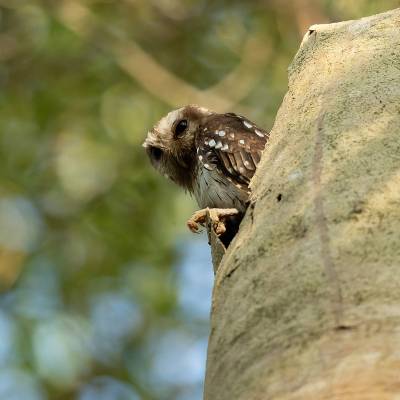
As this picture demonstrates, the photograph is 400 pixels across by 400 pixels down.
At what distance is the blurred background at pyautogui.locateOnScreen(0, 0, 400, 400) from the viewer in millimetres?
7527

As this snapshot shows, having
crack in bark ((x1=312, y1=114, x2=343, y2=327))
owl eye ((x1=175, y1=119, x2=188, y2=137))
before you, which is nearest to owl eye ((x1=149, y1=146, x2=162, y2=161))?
owl eye ((x1=175, y1=119, x2=188, y2=137))

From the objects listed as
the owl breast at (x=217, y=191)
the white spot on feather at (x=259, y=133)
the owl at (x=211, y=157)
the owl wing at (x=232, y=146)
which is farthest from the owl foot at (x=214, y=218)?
the white spot on feather at (x=259, y=133)

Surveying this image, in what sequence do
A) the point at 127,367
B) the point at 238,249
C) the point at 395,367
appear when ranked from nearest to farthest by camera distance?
the point at 395,367 → the point at 238,249 → the point at 127,367

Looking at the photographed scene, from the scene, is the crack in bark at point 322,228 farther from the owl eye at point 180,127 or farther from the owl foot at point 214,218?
the owl eye at point 180,127

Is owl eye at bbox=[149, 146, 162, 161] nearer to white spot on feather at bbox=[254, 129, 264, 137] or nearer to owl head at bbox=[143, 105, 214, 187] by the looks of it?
owl head at bbox=[143, 105, 214, 187]

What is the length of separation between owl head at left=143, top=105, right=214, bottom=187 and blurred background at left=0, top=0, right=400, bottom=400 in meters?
2.11

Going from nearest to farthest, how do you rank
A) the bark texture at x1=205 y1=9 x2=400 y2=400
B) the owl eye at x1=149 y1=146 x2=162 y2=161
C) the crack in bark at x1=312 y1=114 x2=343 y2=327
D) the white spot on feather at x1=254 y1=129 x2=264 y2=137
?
the bark texture at x1=205 y1=9 x2=400 y2=400 → the crack in bark at x1=312 y1=114 x2=343 y2=327 → the white spot on feather at x1=254 y1=129 x2=264 y2=137 → the owl eye at x1=149 y1=146 x2=162 y2=161

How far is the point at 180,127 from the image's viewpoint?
4.93m

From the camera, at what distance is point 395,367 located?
77.6 inches

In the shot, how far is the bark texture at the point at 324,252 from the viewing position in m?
2.08

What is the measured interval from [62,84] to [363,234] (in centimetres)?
611

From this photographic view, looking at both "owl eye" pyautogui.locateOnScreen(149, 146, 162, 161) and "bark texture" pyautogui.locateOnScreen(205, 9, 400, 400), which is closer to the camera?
"bark texture" pyautogui.locateOnScreen(205, 9, 400, 400)

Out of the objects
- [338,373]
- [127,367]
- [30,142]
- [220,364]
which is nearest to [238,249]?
[220,364]

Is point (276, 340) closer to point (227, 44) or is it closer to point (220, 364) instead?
point (220, 364)
